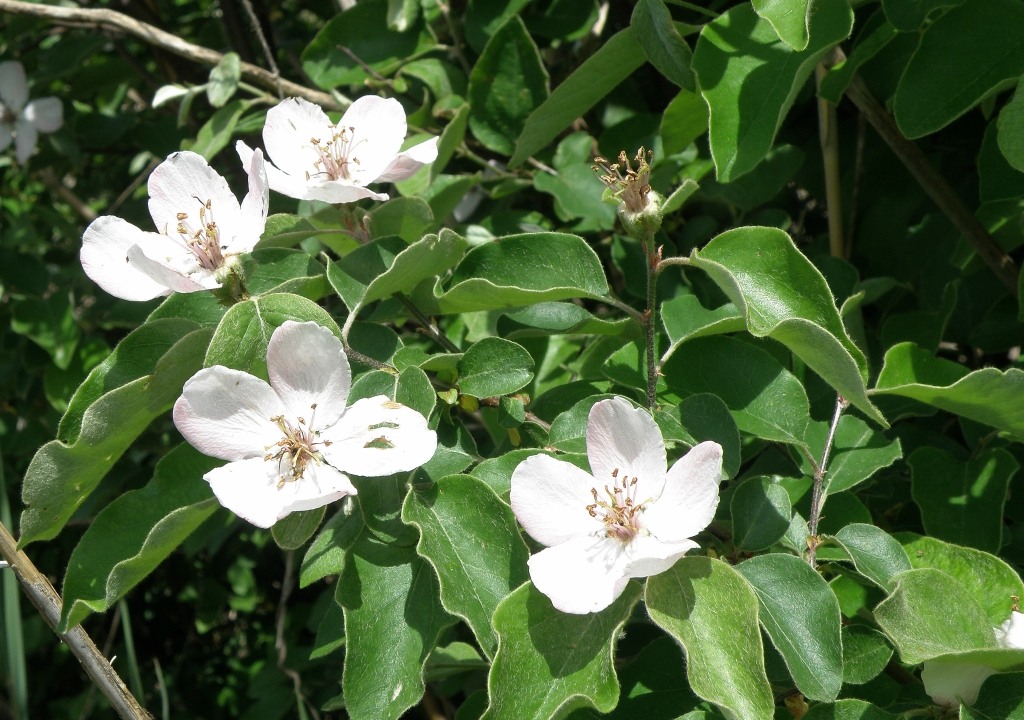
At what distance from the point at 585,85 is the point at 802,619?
747mm

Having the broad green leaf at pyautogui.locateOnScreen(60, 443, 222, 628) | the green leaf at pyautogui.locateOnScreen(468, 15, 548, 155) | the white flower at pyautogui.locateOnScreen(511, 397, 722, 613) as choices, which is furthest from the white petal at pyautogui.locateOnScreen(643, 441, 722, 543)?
the green leaf at pyautogui.locateOnScreen(468, 15, 548, 155)

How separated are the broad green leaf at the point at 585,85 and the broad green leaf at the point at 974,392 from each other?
51cm

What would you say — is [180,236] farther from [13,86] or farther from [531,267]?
[13,86]

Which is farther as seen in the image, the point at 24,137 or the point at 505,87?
the point at 24,137

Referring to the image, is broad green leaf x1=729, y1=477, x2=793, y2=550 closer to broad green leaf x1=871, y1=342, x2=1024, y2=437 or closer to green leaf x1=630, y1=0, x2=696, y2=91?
broad green leaf x1=871, y1=342, x2=1024, y2=437

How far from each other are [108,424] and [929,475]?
3.29 feet

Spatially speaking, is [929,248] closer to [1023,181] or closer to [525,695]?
[1023,181]

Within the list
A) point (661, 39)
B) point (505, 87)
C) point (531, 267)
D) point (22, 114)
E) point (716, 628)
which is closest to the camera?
point (716, 628)

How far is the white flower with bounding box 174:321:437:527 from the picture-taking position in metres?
0.98

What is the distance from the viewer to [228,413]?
1016 millimetres

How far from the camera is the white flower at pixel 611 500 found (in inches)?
37.8

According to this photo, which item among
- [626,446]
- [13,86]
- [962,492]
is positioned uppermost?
[13,86]

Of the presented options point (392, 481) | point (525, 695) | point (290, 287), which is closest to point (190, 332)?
point (290, 287)

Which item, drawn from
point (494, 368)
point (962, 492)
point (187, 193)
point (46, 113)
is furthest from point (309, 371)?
point (46, 113)
